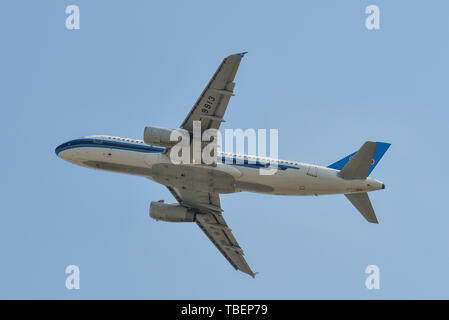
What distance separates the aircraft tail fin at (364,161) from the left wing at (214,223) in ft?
38.2

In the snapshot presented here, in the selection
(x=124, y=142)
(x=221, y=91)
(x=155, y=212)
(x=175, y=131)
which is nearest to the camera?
(x=221, y=91)

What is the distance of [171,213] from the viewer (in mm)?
57344

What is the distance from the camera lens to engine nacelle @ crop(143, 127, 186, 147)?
48.5 meters

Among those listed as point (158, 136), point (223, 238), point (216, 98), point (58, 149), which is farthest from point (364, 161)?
point (58, 149)

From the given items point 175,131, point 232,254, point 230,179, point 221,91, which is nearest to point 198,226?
point 232,254

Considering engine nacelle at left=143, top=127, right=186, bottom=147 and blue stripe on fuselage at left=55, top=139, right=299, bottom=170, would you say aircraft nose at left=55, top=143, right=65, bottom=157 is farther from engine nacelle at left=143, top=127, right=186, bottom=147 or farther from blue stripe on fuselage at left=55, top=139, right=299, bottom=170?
engine nacelle at left=143, top=127, right=186, bottom=147

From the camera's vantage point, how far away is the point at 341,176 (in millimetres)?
50562

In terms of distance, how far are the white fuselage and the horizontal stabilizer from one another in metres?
0.45

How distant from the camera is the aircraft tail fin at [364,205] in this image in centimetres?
5183

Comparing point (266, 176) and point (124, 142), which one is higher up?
point (124, 142)

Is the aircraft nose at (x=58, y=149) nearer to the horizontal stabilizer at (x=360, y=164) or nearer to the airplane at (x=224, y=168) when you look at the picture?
the airplane at (x=224, y=168)

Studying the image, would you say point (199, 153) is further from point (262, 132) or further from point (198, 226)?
point (198, 226)

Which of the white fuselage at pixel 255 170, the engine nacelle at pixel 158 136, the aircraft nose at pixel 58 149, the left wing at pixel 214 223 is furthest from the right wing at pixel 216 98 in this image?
the aircraft nose at pixel 58 149

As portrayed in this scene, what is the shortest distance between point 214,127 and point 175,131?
9.96 feet
